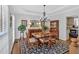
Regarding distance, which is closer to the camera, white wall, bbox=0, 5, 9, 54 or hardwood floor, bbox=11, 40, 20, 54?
white wall, bbox=0, 5, 9, 54

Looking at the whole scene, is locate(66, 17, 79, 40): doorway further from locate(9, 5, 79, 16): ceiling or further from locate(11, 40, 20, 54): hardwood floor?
locate(11, 40, 20, 54): hardwood floor

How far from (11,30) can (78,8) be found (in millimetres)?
951

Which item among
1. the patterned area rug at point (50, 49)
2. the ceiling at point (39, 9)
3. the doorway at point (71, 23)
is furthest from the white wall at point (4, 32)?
the doorway at point (71, 23)

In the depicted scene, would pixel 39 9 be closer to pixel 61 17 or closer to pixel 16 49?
pixel 61 17

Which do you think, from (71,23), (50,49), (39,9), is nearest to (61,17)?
(71,23)

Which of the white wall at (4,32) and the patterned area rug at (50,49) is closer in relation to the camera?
the white wall at (4,32)

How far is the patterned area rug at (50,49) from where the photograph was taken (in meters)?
1.75

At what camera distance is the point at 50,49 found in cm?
175

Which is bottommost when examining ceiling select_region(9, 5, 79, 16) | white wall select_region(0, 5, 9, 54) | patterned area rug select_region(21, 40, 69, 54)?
patterned area rug select_region(21, 40, 69, 54)

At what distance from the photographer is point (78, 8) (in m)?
1.75

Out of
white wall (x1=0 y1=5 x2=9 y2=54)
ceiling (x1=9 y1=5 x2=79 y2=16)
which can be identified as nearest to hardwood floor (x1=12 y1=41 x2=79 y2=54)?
white wall (x1=0 y1=5 x2=9 y2=54)

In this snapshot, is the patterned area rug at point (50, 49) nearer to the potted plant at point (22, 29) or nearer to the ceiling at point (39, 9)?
the potted plant at point (22, 29)

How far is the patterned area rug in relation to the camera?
5.73 feet
